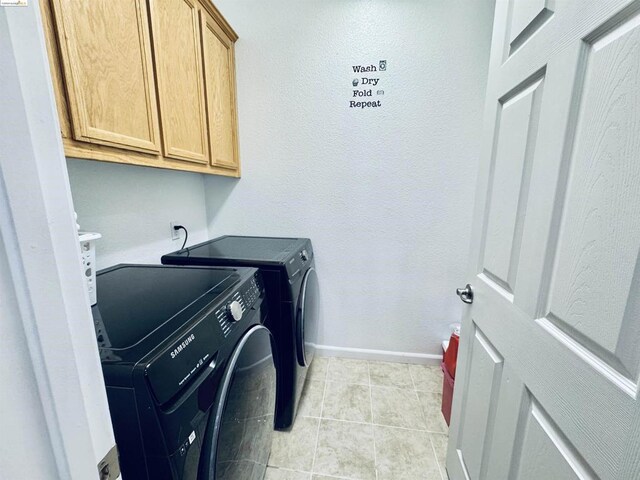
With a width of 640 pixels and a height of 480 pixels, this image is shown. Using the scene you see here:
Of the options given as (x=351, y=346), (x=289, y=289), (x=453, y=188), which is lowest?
(x=351, y=346)

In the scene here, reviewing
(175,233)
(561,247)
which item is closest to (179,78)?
(175,233)

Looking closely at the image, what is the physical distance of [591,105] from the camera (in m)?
0.56

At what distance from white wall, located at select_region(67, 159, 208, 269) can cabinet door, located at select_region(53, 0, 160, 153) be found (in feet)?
1.09

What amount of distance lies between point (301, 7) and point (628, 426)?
227 cm

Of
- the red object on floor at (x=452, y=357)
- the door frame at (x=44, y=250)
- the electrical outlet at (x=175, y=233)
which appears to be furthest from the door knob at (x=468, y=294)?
the electrical outlet at (x=175, y=233)

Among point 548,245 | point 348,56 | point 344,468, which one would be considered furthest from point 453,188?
point 344,468

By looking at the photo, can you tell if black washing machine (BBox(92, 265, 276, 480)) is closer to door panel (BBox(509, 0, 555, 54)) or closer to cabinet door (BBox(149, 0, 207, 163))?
cabinet door (BBox(149, 0, 207, 163))

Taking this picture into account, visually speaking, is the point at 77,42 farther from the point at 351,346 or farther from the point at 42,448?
the point at 351,346

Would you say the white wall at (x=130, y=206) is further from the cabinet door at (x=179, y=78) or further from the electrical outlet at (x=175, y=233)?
the cabinet door at (x=179, y=78)

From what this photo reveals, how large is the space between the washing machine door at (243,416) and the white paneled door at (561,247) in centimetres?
76

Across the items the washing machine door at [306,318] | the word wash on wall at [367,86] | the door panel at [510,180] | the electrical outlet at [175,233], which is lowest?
the washing machine door at [306,318]

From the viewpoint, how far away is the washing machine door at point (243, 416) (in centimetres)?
67

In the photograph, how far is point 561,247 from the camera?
631mm

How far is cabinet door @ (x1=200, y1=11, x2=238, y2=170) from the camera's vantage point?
1508 millimetres
